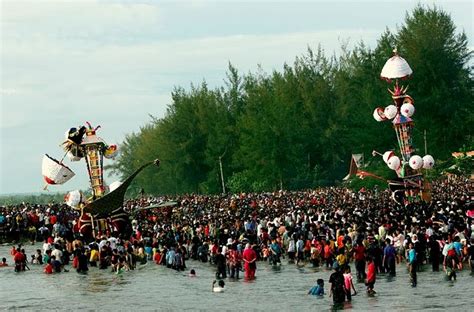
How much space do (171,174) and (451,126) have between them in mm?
27952

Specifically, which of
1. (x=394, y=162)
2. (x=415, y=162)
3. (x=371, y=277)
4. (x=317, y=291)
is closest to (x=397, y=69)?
(x=394, y=162)

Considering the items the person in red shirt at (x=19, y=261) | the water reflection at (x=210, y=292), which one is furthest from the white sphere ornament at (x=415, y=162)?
the person in red shirt at (x=19, y=261)

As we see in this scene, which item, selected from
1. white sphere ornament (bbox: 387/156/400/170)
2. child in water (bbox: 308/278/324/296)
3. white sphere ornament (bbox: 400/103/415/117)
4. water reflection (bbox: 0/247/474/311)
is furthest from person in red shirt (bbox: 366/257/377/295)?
white sphere ornament (bbox: 400/103/415/117)

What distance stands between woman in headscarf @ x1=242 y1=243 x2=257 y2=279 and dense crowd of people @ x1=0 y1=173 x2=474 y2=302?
4 cm

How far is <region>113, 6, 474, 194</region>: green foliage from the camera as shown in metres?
71.0

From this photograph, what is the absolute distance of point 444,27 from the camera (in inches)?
2864

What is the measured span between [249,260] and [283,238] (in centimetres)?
564

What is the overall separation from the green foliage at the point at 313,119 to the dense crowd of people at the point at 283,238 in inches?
679

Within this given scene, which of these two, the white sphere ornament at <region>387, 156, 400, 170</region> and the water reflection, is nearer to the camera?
the water reflection

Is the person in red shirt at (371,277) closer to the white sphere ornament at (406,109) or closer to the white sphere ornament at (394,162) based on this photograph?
the white sphere ornament at (394,162)

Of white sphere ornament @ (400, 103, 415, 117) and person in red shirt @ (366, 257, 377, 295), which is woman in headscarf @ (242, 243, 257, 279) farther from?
white sphere ornament @ (400, 103, 415, 117)

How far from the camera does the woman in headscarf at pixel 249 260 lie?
3159cm

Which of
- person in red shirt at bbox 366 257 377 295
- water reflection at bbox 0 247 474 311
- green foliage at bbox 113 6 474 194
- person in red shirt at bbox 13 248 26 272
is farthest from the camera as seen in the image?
green foliage at bbox 113 6 474 194

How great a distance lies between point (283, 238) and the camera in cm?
3769
